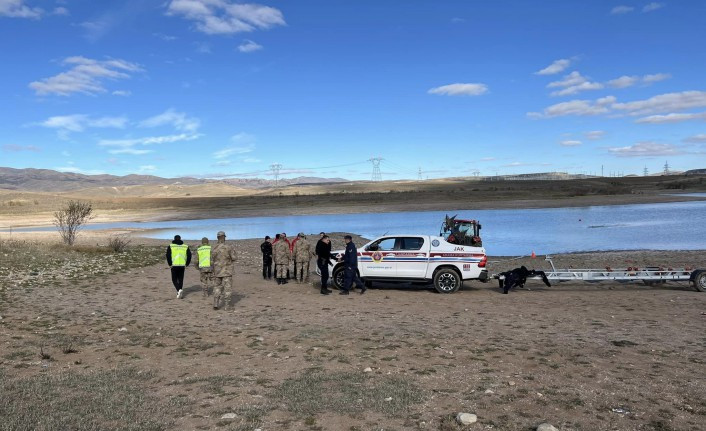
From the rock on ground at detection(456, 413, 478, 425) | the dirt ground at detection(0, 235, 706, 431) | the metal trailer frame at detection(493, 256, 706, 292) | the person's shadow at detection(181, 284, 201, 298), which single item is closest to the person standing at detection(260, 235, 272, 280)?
the person's shadow at detection(181, 284, 201, 298)

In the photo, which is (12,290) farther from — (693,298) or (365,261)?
(693,298)

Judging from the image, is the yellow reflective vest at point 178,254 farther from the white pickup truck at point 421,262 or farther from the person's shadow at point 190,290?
the white pickup truck at point 421,262

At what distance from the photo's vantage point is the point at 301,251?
16.8 m

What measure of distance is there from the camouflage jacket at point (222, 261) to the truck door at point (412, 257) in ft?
16.7

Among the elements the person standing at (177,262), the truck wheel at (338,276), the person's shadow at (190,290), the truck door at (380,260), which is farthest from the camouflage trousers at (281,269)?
the person standing at (177,262)

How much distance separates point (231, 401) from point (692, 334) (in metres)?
7.87

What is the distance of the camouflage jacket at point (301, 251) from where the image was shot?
659 inches

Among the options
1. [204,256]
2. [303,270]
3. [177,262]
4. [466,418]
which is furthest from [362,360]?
[303,270]

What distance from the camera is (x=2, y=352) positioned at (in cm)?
828

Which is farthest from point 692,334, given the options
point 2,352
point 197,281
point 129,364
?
point 197,281

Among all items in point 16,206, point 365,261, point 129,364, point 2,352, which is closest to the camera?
point 129,364

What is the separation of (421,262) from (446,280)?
2.83 ft

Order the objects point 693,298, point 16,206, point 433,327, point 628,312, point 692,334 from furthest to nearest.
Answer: point 16,206 → point 693,298 → point 628,312 → point 433,327 → point 692,334

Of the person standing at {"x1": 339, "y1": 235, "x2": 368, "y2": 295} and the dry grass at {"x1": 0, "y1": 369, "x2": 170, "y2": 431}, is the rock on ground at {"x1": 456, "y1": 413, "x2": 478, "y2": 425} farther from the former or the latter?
the person standing at {"x1": 339, "y1": 235, "x2": 368, "y2": 295}
